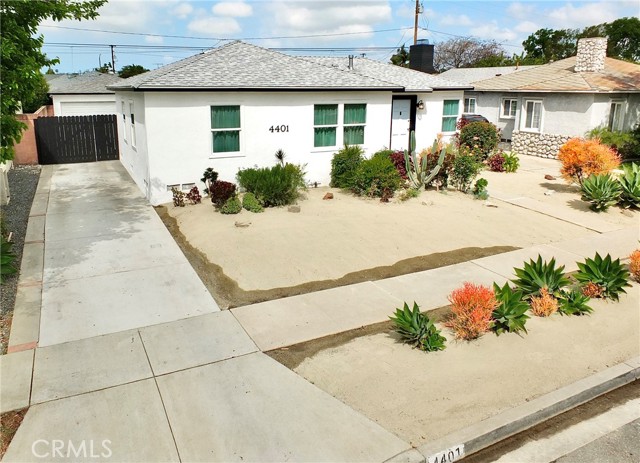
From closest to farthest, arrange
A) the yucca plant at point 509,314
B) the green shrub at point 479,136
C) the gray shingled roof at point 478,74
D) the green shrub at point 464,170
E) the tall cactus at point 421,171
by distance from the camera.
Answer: the yucca plant at point 509,314 → the green shrub at point 464,170 → the tall cactus at point 421,171 → the green shrub at point 479,136 → the gray shingled roof at point 478,74

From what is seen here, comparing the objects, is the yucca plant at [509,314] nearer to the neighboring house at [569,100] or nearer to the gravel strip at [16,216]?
the gravel strip at [16,216]

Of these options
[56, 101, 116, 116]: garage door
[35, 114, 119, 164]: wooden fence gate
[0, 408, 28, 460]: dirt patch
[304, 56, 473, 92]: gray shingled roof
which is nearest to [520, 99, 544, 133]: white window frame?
[304, 56, 473, 92]: gray shingled roof

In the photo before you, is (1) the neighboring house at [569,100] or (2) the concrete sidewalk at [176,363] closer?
(2) the concrete sidewalk at [176,363]

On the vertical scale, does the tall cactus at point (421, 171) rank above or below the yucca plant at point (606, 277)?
above

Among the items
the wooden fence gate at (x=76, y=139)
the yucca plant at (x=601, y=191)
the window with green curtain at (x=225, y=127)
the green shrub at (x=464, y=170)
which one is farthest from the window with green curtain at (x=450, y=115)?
the wooden fence gate at (x=76, y=139)

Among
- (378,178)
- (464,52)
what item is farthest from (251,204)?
(464,52)

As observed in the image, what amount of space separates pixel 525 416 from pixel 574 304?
302cm

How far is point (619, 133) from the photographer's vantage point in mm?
22109

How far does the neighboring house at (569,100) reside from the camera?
22000 millimetres

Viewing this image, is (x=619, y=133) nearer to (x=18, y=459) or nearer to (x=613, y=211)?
(x=613, y=211)

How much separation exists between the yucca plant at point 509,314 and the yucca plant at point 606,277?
2.01 meters

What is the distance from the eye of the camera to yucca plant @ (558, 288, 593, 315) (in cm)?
764

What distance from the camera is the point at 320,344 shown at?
671 centimetres

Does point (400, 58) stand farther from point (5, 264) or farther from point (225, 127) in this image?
point (5, 264)
